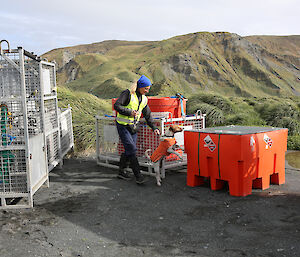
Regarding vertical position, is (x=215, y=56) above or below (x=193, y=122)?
above

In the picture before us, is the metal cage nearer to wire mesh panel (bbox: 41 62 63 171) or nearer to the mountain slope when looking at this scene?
wire mesh panel (bbox: 41 62 63 171)

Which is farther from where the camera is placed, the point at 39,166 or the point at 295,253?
the point at 39,166

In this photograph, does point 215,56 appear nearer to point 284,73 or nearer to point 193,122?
point 284,73

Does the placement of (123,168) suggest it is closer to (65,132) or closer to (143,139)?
(143,139)

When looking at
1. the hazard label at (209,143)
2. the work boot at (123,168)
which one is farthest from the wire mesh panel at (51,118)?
the hazard label at (209,143)

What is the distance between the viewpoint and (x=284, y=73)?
286 feet

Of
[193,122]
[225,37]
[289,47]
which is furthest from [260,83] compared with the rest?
[193,122]

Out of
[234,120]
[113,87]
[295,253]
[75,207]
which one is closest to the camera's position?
[295,253]

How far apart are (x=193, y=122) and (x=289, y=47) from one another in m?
142

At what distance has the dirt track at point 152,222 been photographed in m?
3.47

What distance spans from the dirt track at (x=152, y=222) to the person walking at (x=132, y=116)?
0.43 metres

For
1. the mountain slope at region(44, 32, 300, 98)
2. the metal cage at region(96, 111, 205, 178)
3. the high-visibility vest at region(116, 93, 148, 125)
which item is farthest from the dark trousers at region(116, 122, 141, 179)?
the mountain slope at region(44, 32, 300, 98)

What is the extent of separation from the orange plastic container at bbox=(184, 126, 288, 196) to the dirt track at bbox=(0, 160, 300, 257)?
201 millimetres

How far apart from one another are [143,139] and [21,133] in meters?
2.36
